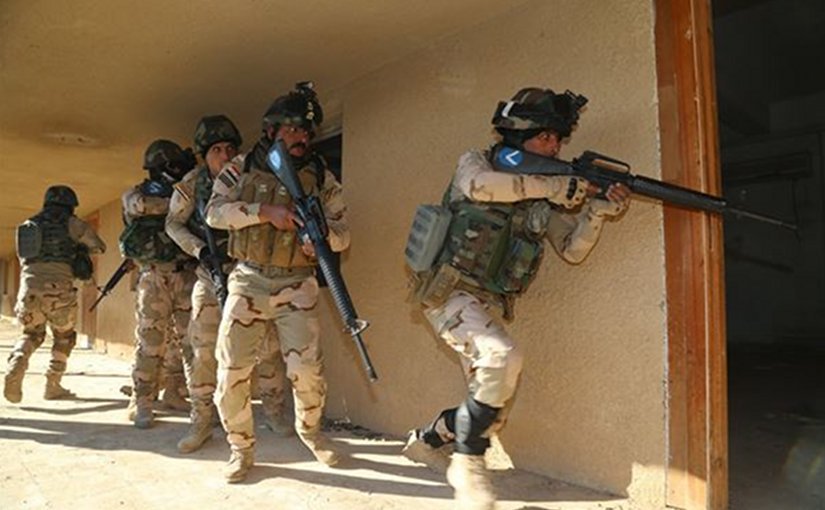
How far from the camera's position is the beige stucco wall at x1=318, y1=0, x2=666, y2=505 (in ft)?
8.40

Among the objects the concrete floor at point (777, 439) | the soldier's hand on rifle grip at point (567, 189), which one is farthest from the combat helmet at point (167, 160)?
the concrete floor at point (777, 439)

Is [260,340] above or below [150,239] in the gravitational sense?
below

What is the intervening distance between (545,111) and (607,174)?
15.3 inches

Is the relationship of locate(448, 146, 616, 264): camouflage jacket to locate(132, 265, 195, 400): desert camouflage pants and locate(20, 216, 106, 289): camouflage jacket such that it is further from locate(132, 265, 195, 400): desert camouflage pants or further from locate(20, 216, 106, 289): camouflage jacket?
locate(20, 216, 106, 289): camouflage jacket

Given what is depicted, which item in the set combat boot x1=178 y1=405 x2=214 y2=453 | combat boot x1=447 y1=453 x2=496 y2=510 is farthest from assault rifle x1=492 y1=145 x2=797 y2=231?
combat boot x1=178 y1=405 x2=214 y2=453

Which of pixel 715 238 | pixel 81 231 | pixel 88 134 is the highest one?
pixel 88 134

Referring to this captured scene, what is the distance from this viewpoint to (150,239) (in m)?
4.17

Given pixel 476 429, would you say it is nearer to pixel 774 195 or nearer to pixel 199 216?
pixel 199 216

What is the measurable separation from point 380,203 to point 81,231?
2.92 metres

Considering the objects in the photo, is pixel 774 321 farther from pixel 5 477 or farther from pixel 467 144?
pixel 5 477

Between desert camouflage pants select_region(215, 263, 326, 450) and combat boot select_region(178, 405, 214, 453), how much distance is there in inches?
23.9

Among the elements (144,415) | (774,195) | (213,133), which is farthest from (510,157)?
(774,195)

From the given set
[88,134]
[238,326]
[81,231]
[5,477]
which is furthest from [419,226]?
[88,134]

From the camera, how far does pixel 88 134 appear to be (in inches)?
223
